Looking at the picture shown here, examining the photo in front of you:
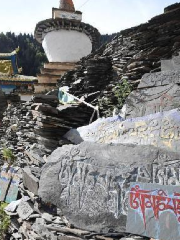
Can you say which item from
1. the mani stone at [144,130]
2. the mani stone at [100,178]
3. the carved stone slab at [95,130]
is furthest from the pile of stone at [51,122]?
the mani stone at [100,178]

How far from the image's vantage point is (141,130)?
4363mm

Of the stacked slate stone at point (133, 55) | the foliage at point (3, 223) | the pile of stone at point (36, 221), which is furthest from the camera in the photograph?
the stacked slate stone at point (133, 55)

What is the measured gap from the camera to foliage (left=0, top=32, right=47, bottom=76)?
147 feet

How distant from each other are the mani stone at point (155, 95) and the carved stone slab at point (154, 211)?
1.76 m

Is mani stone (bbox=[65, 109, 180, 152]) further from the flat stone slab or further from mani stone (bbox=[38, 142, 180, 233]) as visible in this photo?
the flat stone slab

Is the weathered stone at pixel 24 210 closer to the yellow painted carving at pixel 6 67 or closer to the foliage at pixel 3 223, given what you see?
the foliage at pixel 3 223

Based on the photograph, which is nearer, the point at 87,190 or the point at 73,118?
the point at 87,190

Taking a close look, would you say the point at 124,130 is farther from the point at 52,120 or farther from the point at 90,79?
the point at 90,79

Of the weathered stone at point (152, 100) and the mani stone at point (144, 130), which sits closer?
the mani stone at point (144, 130)

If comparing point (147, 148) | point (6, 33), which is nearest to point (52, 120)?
point (147, 148)

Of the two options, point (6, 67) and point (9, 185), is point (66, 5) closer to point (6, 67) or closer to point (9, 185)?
point (6, 67)

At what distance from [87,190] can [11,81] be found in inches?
721

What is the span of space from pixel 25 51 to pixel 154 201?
47.5 metres

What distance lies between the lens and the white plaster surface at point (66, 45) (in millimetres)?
17031
